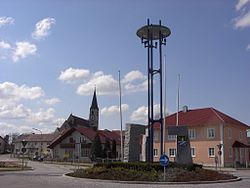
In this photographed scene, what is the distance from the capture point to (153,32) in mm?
31312

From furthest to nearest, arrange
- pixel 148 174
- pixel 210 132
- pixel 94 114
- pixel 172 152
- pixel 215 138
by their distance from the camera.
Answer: pixel 94 114, pixel 172 152, pixel 210 132, pixel 215 138, pixel 148 174

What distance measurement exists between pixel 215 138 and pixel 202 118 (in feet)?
13.8

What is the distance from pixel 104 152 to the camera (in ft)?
243

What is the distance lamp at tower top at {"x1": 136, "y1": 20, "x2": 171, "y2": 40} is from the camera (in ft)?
101

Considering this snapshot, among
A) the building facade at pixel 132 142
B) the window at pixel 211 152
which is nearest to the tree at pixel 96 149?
the window at pixel 211 152

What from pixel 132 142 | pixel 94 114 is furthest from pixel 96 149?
pixel 94 114

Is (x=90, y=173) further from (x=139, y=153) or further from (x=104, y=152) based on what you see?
(x=104, y=152)

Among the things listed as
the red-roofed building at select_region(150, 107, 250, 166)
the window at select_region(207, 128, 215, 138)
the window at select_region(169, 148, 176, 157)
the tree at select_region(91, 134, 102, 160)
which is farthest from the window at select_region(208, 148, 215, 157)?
the tree at select_region(91, 134, 102, 160)

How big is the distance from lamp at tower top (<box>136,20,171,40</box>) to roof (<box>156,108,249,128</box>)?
26013mm

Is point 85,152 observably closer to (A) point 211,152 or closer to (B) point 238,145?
(A) point 211,152

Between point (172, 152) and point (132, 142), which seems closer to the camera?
point (132, 142)

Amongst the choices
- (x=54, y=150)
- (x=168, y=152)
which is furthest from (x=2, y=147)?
(x=168, y=152)

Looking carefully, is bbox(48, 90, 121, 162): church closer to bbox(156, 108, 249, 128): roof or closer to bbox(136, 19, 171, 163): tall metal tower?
bbox(156, 108, 249, 128): roof

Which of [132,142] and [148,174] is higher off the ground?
[132,142]
